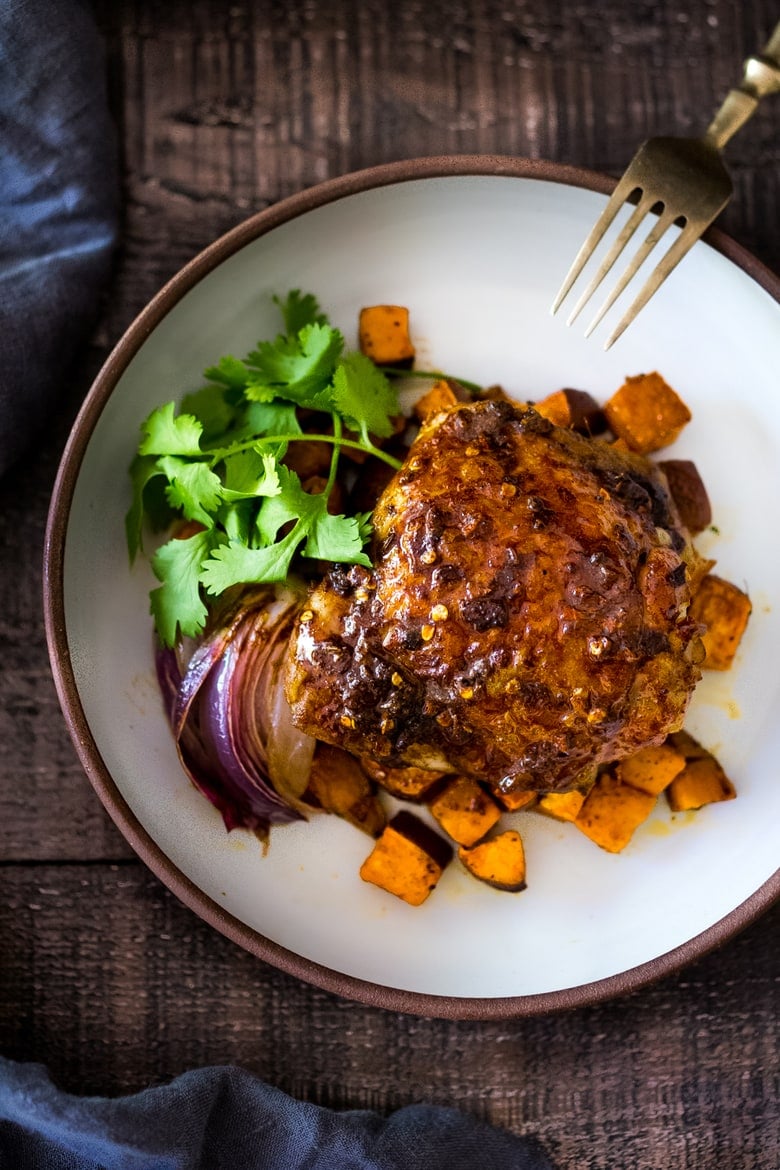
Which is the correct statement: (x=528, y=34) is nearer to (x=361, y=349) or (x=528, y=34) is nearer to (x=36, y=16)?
(x=361, y=349)

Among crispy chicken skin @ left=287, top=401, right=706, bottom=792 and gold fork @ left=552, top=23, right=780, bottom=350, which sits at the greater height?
gold fork @ left=552, top=23, right=780, bottom=350

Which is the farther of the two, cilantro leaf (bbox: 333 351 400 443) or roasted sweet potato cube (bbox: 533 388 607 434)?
roasted sweet potato cube (bbox: 533 388 607 434)

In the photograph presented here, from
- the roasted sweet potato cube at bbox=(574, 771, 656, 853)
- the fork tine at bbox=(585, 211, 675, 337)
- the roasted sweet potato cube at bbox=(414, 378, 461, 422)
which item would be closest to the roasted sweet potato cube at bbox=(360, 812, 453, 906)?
the roasted sweet potato cube at bbox=(574, 771, 656, 853)

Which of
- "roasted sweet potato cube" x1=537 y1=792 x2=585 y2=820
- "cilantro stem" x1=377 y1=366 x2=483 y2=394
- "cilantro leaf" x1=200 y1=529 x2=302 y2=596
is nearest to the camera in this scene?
"cilantro leaf" x1=200 y1=529 x2=302 y2=596

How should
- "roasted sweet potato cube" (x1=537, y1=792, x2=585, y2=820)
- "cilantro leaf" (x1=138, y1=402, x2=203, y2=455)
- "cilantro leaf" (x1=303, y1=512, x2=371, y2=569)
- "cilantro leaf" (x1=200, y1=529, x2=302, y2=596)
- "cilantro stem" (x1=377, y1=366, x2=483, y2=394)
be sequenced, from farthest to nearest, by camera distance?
"cilantro stem" (x1=377, y1=366, x2=483, y2=394) < "roasted sweet potato cube" (x1=537, y1=792, x2=585, y2=820) < "cilantro leaf" (x1=138, y1=402, x2=203, y2=455) < "cilantro leaf" (x1=200, y1=529, x2=302, y2=596) < "cilantro leaf" (x1=303, y1=512, x2=371, y2=569)

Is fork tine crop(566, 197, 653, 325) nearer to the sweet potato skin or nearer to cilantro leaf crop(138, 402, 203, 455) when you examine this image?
cilantro leaf crop(138, 402, 203, 455)

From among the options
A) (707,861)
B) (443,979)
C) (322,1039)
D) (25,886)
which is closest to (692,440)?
(707,861)

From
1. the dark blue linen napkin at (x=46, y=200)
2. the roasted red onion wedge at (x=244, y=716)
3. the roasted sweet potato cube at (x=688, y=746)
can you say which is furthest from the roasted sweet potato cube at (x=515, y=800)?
the dark blue linen napkin at (x=46, y=200)

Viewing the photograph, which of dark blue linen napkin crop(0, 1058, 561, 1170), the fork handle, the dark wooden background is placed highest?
the fork handle
